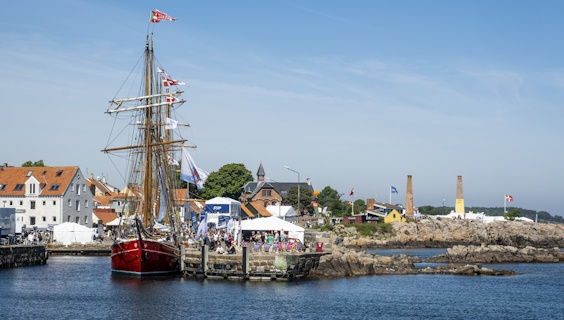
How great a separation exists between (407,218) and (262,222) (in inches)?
4172

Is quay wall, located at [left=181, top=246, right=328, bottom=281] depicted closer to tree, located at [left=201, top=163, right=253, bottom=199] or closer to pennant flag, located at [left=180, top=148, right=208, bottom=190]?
pennant flag, located at [left=180, top=148, right=208, bottom=190]

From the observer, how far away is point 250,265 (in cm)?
6500

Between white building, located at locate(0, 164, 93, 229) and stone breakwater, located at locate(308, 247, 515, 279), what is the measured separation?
50.5m

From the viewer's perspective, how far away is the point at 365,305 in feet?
183

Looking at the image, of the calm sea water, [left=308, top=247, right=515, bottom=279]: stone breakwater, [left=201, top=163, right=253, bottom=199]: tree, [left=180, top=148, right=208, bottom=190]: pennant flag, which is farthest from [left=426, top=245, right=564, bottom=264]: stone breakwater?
[left=201, top=163, right=253, bottom=199]: tree

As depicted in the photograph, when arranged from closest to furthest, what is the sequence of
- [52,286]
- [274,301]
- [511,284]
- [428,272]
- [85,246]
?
[274,301] < [52,286] < [511,284] < [428,272] < [85,246]

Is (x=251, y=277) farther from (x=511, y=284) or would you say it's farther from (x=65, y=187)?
(x=65, y=187)

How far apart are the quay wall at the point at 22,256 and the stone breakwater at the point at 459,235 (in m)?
64.2

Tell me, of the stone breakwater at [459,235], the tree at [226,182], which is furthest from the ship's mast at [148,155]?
the tree at [226,182]

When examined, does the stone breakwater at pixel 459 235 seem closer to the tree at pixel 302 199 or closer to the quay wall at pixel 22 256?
the tree at pixel 302 199

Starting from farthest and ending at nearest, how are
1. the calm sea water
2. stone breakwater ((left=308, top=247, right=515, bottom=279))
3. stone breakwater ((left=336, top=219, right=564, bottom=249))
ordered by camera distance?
stone breakwater ((left=336, top=219, right=564, bottom=249))
stone breakwater ((left=308, top=247, right=515, bottom=279))
the calm sea water

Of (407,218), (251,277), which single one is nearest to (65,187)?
(251,277)

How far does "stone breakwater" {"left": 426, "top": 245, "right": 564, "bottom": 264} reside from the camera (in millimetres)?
96938

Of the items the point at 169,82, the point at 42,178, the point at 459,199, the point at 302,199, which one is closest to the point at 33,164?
the point at 42,178
